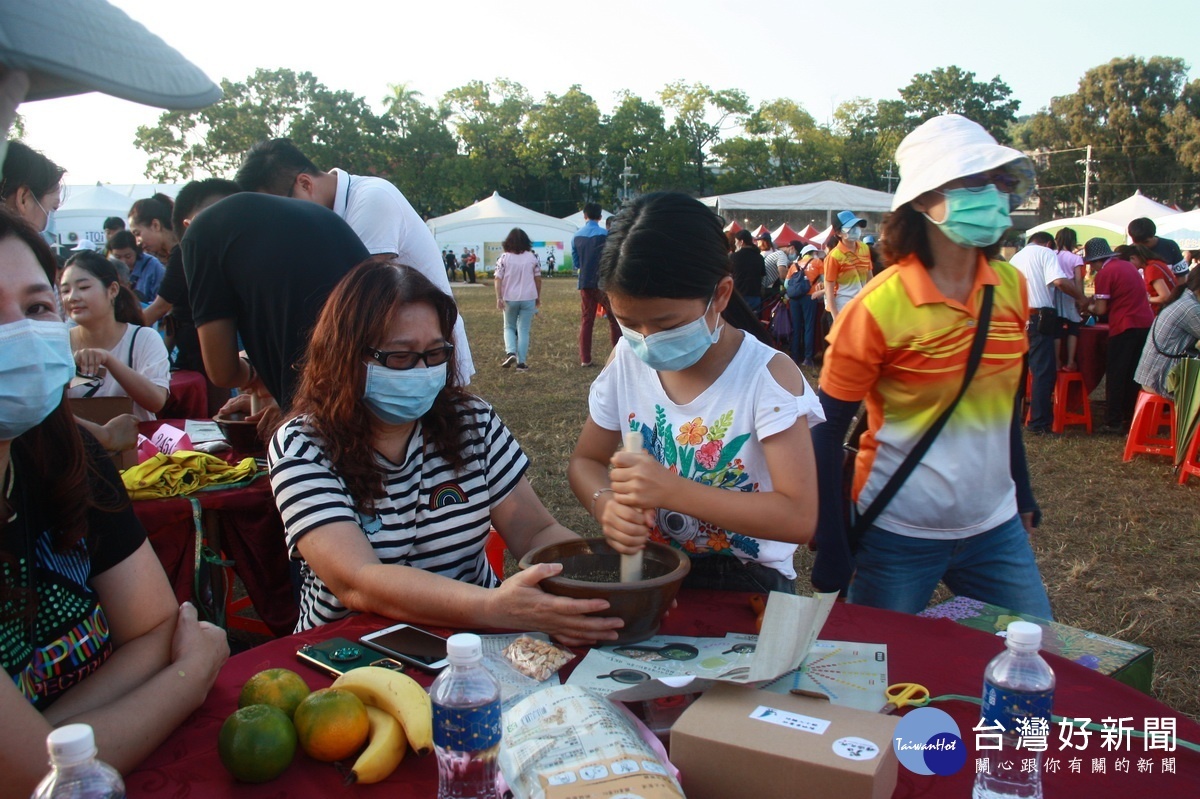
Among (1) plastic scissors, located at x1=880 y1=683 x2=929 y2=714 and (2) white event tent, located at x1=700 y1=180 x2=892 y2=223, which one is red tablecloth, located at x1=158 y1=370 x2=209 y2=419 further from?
(2) white event tent, located at x1=700 y1=180 x2=892 y2=223

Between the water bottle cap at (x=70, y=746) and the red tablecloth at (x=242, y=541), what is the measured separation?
2.05 meters

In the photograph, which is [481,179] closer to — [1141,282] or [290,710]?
[1141,282]

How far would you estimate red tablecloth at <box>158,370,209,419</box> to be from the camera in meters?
4.32

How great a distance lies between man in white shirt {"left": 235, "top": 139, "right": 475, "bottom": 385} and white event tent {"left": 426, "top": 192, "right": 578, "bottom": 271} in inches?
1165

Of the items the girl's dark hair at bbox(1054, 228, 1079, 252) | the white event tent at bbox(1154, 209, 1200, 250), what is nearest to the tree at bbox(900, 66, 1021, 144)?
the white event tent at bbox(1154, 209, 1200, 250)

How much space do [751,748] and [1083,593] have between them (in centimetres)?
362

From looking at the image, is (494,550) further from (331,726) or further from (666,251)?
(331,726)

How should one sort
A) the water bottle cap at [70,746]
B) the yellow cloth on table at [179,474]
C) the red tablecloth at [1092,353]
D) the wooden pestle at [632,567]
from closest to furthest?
the water bottle cap at [70,746]
the wooden pestle at [632,567]
the yellow cloth on table at [179,474]
the red tablecloth at [1092,353]

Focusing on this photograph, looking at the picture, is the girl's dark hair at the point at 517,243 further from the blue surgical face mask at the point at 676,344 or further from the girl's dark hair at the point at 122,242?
the blue surgical face mask at the point at 676,344

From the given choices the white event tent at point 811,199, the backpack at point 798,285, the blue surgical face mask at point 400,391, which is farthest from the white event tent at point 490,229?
the blue surgical face mask at point 400,391

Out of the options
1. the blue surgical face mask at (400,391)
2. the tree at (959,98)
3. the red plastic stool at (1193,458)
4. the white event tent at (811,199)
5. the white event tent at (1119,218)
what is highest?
the tree at (959,98)

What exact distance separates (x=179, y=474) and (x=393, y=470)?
4.45 ft

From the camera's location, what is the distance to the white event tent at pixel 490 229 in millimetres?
33500

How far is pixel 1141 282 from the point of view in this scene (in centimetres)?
702
